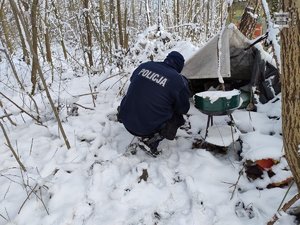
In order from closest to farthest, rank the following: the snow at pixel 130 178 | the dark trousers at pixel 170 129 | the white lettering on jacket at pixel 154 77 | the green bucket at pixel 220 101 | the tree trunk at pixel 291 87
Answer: the tree trunk at pixel 291 87, the snow at pixel 130 178, the green bucket at pixel 220 101, the white lettering on jacket at pixel 154 77, the dark trousers at pixel 170 129

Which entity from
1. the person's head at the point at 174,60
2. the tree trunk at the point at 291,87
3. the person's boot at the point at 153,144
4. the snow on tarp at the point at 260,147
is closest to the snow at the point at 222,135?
the snow on tarp at the point at 260,147

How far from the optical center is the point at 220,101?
120 inches

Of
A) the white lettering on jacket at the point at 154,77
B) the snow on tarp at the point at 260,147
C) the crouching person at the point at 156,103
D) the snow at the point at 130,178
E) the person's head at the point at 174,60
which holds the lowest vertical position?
the snow at the point at 130,178

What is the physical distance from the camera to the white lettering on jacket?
329 cm

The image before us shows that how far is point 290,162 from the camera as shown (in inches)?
89.7

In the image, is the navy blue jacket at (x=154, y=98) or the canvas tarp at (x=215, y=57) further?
the canvas tarp at (x=215, y=57)

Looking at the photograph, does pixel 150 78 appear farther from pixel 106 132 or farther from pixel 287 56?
pixel 287 56

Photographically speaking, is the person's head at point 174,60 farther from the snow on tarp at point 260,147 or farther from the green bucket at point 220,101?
the snow on tarp at point 260,147

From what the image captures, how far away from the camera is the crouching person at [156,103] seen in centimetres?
331

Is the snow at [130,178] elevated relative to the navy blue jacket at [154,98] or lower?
lower

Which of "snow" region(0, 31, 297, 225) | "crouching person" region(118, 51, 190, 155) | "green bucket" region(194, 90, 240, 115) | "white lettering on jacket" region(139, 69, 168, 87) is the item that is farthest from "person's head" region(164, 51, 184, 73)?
"snow" region(0, 31, 297, 225)

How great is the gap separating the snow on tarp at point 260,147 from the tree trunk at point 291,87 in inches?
20.0

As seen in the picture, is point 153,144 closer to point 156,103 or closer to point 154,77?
point 156,103

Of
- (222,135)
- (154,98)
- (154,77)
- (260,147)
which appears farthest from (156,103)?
(260,147)
